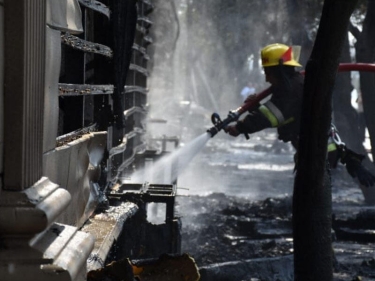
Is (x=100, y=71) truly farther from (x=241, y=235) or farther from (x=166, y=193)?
(x=241, y=235)

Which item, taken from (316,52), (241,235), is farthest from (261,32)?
(316,52)

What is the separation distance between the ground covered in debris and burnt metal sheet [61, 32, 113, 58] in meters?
1.58

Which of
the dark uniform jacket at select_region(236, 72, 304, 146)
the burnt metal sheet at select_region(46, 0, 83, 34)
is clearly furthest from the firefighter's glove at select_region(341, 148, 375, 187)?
the burnt metal sheet at select_region(46, 0, 83, 34)

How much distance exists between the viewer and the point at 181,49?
199 feet

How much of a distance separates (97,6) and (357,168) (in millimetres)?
3858

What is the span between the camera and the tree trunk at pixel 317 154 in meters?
5.36

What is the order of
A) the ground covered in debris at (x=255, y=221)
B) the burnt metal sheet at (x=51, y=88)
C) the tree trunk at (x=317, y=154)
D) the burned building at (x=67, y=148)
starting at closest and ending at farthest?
the burned building at (x=67, y=148) < the burnt metal sheet at (x=51, y=88) < the tree trunk at (x=317, y=154) < the ground covered in debris at (x=255, y=221)

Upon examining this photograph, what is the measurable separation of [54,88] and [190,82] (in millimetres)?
64853

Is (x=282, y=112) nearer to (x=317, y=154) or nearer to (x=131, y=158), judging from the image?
(x=131, y=158)

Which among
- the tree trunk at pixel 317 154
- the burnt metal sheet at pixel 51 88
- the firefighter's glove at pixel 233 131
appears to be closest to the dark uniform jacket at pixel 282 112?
the firefighter's glove at pixel 233 131

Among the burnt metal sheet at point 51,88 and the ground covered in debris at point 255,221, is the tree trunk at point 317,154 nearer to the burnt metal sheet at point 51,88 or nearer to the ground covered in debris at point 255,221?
the ground covered in debris at point 255,221

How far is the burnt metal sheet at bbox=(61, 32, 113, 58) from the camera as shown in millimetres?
5380

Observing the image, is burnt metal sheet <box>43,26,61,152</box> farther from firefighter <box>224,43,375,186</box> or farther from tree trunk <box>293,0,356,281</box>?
firefighter <box>224,43,375,186</box>

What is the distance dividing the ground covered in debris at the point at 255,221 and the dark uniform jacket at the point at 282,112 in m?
1.28
